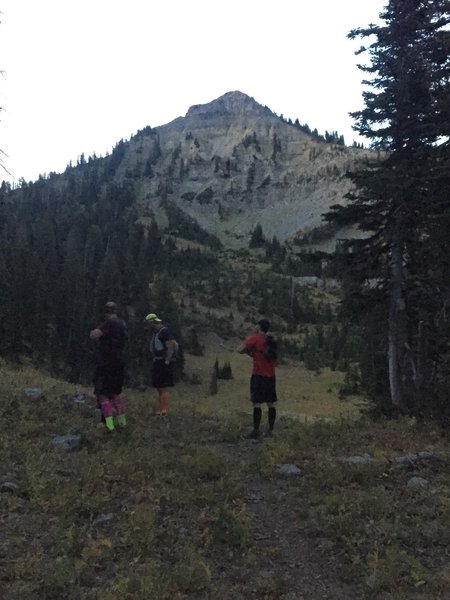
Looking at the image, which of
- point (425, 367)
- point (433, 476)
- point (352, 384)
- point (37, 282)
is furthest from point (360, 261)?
point (37, 282)

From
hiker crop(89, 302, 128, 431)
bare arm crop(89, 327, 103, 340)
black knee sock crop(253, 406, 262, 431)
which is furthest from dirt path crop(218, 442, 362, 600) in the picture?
bare arm crop(89, 327, 103, 340)

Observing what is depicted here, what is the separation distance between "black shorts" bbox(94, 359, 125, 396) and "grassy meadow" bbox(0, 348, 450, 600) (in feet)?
2.22

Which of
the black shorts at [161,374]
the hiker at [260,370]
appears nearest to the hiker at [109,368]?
the black shorts at [161,374]

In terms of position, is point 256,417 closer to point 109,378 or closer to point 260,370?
point 260,370

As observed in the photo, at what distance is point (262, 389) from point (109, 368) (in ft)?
10.0

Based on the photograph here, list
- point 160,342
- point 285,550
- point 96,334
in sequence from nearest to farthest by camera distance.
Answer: point 285,550 < point 96,334 < point 160,342

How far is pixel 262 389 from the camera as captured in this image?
11047 mm

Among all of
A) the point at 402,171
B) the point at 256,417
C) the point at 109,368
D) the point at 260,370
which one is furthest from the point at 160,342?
the point at 402,171

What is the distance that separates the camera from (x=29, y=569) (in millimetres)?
5109

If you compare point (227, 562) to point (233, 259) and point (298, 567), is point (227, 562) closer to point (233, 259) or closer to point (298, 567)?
point (298, 567)

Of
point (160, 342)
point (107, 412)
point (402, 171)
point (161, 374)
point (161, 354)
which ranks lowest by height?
point (107, 412)

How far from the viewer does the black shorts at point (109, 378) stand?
9.93 meters

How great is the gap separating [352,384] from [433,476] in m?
54.1

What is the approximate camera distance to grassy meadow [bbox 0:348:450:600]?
5.13 metres
